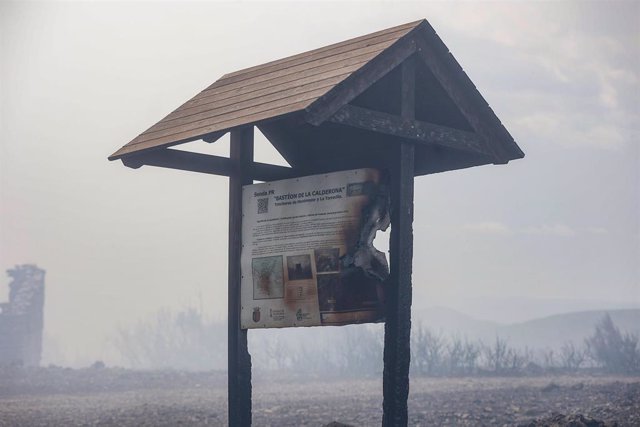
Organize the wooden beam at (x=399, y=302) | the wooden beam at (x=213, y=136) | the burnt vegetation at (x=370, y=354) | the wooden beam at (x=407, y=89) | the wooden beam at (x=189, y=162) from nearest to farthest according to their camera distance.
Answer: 1. the wooden beam at (x=399, y=302)
2. the wooden beam at (x=407, y=89)
3. the wooden beam at (x=213, y=136)
4. the wooden beam at (x=189, y=162)
5. the burnt vegetation at (x=370, y=354)

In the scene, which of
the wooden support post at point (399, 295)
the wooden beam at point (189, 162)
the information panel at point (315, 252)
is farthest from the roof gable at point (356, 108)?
the information panel at point (315, 252)

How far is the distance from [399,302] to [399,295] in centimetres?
5

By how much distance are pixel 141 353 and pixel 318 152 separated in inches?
2709

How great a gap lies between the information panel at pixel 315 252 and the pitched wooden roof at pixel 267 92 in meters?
0.64

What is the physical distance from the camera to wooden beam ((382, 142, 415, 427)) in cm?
652

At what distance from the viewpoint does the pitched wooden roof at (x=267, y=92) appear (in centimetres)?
660

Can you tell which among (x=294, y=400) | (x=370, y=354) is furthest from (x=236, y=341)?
(x=370, y=354)

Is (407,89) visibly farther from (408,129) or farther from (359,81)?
(359,81)

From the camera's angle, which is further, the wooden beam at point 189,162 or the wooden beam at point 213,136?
the wooden beam at point 189,162

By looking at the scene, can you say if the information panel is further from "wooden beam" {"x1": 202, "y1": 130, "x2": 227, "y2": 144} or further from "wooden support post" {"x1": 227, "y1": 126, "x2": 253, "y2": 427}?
"wooden beam" {"x1": 202, "y1": 130, "x2": 227, "y2": 144}

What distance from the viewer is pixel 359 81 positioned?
6.53m

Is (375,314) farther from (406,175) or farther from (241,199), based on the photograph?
(241,199)

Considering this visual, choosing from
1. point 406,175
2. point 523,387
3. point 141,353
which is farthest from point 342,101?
point 141,353

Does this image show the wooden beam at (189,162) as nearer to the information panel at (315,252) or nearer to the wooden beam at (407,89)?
the information panel at (315,252)
